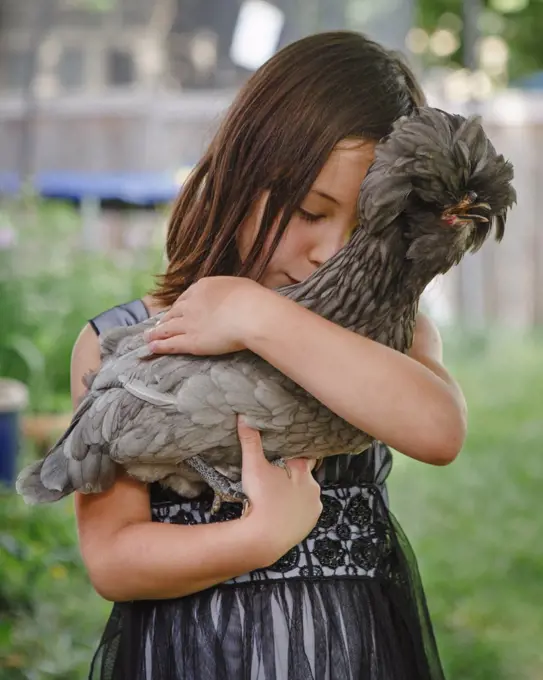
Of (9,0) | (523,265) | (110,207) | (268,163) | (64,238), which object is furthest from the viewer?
(523,265)

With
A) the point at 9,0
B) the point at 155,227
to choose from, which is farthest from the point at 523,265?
the point at 9,0

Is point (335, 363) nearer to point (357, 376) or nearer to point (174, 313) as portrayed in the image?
point (357, 376)

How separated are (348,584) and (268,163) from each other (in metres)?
0.43

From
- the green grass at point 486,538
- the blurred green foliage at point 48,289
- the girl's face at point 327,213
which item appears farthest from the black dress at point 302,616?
the blurred green foliage at point 48,289

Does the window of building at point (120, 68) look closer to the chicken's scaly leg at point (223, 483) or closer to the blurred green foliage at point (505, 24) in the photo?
the blurred green foliage at point (505, 24)

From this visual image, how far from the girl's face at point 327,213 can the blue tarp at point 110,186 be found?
127 inches

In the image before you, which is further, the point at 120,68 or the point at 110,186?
the point at 110,186

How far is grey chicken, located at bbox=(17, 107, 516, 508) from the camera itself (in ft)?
2.71

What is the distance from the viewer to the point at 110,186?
177 inches

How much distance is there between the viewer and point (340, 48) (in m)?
1.01

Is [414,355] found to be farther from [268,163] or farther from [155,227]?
[155,227]

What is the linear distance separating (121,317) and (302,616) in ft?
1.21

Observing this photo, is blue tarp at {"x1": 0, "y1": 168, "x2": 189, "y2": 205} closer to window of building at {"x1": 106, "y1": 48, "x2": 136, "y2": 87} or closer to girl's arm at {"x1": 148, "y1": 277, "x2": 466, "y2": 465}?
window of building at {"x1": 106, "y1": 48, "x2": 136, "y2": 87}

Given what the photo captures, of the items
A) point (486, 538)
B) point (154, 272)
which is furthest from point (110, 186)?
point (486, 538)
